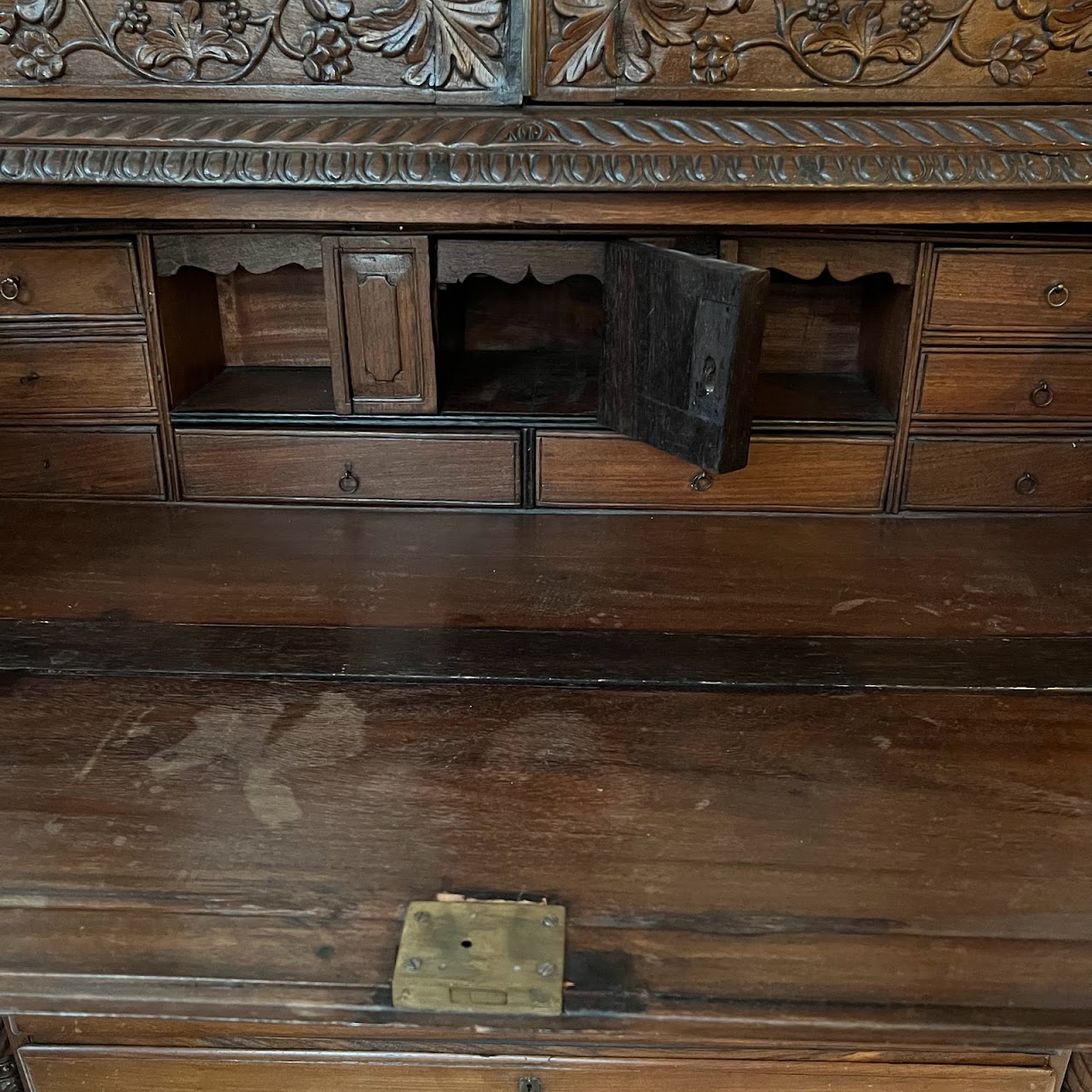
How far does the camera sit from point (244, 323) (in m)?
1.67

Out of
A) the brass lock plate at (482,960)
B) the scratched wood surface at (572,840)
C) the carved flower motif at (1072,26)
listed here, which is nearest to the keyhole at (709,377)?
the scratched wood surface at (572,840)

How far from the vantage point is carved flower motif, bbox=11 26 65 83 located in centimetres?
119

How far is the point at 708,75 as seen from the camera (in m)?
1.18

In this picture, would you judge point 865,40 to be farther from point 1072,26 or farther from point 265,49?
point 265,49

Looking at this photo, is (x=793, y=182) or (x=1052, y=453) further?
(x=1052, y=453)

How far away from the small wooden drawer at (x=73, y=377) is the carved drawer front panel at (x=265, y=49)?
1.13 ft

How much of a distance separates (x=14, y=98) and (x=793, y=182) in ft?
2.98

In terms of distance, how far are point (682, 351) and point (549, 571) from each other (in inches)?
12.7

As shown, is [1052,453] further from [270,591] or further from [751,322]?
[270,591]

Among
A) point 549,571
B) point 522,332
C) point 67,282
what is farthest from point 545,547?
point 67,282

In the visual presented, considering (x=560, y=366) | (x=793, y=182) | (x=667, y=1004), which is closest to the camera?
(x=667, y=1004)

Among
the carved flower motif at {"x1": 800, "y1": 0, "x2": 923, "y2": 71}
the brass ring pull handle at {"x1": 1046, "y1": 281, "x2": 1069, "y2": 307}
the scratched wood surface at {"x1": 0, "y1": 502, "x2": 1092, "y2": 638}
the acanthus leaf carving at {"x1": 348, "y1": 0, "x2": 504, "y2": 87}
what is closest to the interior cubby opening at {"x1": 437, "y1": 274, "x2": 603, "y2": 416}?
the scratched wood surface at {"x1": 0, "y1": 502, "x2": 1092, "y2": 638}

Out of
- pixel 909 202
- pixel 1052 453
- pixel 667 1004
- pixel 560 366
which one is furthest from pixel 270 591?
pixel 1052 453

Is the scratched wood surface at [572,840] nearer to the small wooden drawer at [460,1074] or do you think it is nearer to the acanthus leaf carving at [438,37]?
the small wooden drawer at [460,1074]
